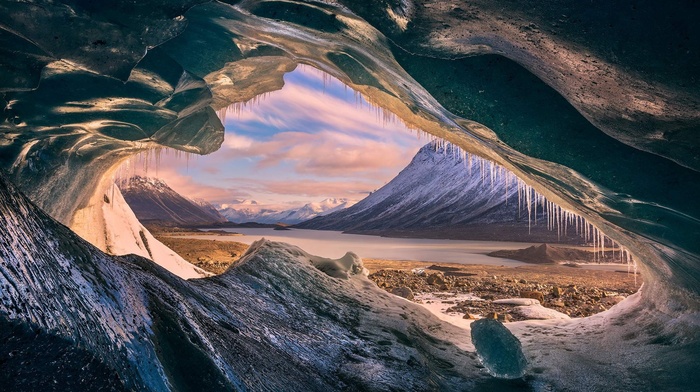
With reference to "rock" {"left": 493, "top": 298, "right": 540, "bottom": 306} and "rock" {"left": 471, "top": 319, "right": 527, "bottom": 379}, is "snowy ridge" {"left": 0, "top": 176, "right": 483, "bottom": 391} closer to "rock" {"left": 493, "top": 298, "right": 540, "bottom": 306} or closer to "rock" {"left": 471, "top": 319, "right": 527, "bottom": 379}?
"rock" {"left": 471, "top": 319, "right": 527, "bottom": 379}

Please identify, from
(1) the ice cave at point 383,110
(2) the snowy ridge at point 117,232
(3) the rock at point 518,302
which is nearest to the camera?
(1) the ice cave at point 383,110

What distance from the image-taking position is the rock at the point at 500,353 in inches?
208

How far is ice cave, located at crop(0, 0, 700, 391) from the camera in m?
2.45

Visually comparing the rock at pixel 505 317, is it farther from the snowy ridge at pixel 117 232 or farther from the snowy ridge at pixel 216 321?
the snowy ridge at pixel 117 232

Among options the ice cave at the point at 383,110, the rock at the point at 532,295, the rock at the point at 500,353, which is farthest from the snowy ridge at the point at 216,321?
the rock at the point at 532,295

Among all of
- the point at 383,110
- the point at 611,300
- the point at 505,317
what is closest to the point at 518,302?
the point at 505,317

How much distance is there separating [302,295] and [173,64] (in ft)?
11.7

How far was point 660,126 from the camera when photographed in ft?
12.5

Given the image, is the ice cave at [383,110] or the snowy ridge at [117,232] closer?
the ice cave at [383,110]

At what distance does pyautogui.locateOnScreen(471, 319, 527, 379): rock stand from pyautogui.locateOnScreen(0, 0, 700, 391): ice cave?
3 cm

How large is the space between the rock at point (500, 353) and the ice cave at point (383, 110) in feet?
0.11

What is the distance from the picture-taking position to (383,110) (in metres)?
6.70

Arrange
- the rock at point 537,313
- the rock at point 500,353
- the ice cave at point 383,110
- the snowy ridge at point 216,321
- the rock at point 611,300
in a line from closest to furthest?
the snowy ridge at point 216,321 → the ice cave at point 383,110 → the rock at point 500,353 → the rock at point 537,313 → the rock at point 611,300

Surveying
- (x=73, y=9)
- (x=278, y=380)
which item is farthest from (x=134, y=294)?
(x=73, y=9)
